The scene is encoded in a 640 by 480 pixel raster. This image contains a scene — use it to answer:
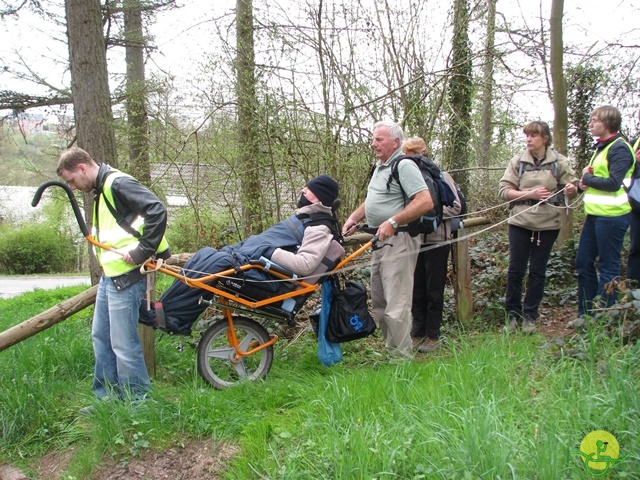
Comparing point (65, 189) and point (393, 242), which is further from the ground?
point (65, 189)

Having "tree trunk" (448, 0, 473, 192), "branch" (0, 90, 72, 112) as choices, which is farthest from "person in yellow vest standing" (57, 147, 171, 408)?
"branch" (0, 90, 72, 112)

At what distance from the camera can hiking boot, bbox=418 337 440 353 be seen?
4.80m

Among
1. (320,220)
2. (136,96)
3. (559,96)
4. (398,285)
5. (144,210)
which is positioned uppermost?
(136,96)

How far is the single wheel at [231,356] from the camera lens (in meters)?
4.18

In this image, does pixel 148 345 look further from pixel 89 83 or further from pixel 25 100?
pixel 25 100

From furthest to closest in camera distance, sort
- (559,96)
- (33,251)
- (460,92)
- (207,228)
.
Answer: (33,251), (460,92), (559,96), (207,228)

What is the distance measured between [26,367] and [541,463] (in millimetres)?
4118

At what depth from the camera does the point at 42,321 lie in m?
4.19

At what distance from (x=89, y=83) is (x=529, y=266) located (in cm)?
525

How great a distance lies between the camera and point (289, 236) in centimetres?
423

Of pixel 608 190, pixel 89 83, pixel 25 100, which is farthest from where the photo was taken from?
pixel 25 100

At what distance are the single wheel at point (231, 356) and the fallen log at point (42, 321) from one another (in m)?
0.99

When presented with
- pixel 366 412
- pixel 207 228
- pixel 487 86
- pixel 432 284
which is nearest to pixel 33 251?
pixel 207 228

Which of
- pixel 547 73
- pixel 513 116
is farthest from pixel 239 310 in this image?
pixel 513 116
